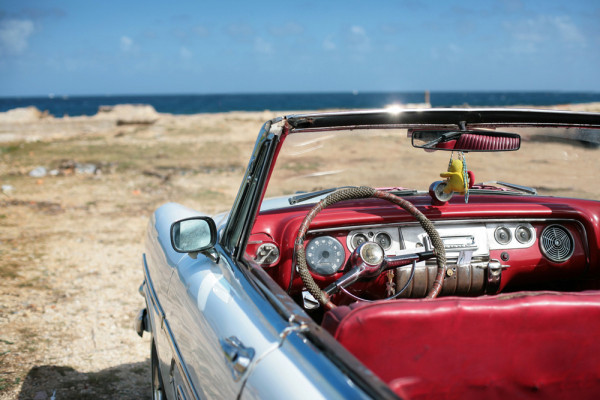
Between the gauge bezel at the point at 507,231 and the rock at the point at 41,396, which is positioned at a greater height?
the gauge bezel at the point at 507,231

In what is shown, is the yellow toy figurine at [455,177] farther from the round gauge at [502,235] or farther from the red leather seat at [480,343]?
the red leather seat at [480,343]

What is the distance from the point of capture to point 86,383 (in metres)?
3.70

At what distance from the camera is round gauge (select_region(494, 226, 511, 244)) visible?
112 inches

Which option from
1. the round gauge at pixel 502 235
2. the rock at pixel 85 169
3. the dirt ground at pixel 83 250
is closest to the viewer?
the round gauge at pixel 502 235

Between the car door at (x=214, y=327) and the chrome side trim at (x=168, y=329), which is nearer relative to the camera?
the car door at (x=214, y=327)

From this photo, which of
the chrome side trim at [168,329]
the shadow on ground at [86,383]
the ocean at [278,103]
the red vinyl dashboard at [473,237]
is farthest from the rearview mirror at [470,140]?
the ocean at [278,103]

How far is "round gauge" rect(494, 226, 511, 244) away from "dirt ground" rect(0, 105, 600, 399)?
2.51 metres

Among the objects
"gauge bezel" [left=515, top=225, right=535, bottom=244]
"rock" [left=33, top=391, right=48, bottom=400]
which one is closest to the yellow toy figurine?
"gauge bezel" [left=515, top=225, right=535, bottom=244]

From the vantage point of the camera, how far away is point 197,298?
6.52 ft

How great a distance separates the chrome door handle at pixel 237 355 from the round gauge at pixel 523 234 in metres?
1.90

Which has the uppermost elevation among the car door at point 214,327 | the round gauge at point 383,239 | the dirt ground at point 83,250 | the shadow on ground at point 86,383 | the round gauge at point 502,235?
the round gauge at point 502,235

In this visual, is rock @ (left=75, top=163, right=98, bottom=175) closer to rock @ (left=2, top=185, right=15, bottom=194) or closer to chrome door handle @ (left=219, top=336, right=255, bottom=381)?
rock @ (left=2, top=185, right=15, bottom=194)

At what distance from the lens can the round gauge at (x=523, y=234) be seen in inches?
114

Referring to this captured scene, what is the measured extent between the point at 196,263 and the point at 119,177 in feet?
31.3
